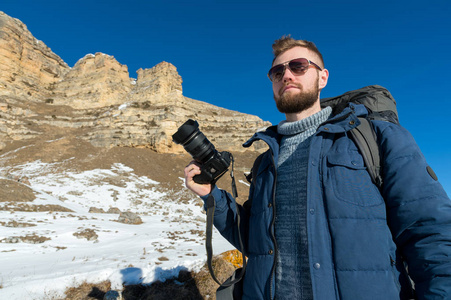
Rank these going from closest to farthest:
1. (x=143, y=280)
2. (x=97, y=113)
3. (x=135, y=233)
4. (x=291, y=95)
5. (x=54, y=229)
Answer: (x=291, y=95)
(x=143, y=280)
(x=54, y=229)
(x=135, y=233)
(x=97, y=113)

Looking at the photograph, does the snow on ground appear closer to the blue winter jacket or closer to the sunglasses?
the blue winter jacket

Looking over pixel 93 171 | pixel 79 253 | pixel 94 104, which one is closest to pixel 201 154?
pixel 79 253

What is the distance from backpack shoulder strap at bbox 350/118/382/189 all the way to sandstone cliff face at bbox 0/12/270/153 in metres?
37.1

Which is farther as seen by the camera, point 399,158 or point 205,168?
point 205,168

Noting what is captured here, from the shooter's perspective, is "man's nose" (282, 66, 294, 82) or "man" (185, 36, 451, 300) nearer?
"man" (185, 36, 451, 300)

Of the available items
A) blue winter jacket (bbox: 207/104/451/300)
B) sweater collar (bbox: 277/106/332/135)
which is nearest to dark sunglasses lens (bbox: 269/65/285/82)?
sweater collar (bbox: 277/106/332/135)

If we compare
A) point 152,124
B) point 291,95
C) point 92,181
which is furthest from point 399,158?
point 152,124

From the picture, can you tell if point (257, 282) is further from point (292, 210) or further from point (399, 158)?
point (399, 158)

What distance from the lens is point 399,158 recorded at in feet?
4.48

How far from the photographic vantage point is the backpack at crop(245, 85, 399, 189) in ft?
4.76

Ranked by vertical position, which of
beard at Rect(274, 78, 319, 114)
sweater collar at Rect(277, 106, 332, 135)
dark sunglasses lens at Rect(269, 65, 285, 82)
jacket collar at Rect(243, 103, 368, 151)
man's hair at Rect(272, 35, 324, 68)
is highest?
man's hair at Rect(272, 35, 324, 68)

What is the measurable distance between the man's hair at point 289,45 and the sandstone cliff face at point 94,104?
36.2 metres

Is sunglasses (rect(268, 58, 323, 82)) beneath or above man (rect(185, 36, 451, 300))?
above

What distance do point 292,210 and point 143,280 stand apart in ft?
16.1
